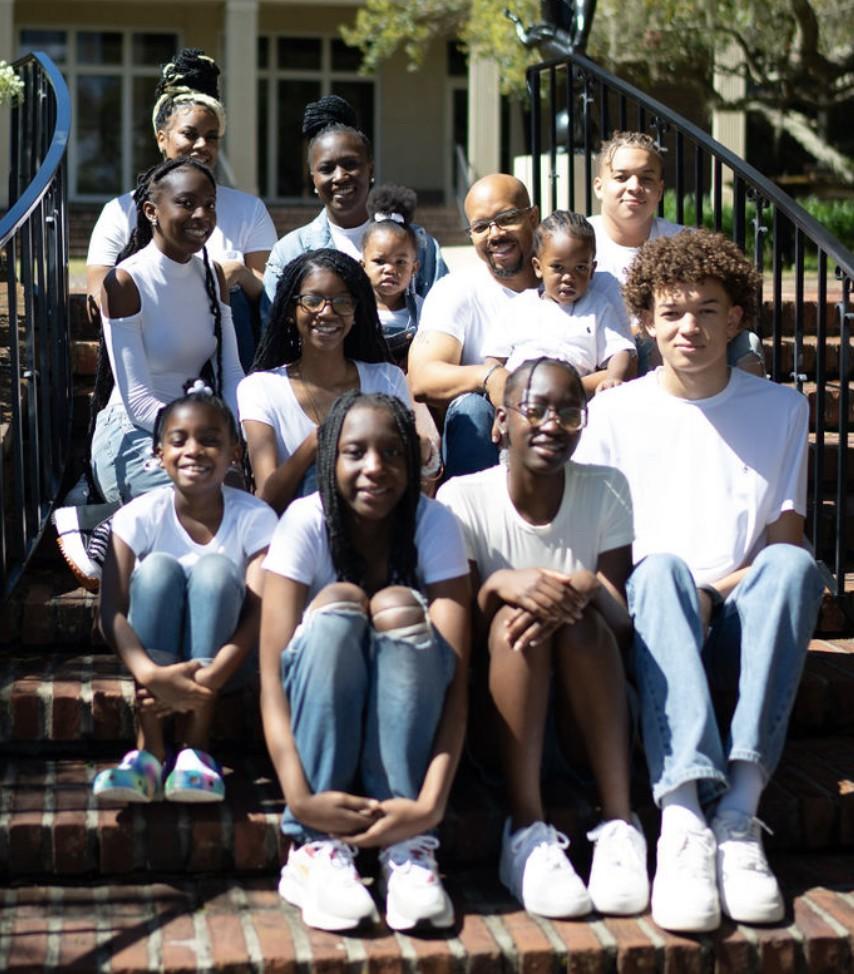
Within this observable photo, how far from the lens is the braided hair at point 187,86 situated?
5816mm

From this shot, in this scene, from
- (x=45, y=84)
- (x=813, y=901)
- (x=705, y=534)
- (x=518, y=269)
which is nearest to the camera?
(x=813, y=901)

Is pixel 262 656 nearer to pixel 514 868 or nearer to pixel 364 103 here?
pixel 514 868

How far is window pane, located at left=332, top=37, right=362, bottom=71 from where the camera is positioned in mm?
24094

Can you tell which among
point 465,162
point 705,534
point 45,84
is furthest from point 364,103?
point 705,534

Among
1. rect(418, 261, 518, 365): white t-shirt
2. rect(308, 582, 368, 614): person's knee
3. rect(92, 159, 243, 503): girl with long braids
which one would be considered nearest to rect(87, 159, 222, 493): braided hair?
rect(92, 159, 243, 503): girl with long braids

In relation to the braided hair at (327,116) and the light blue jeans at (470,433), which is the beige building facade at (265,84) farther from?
the light blue jeans at (470,433)

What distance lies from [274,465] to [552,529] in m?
0.88

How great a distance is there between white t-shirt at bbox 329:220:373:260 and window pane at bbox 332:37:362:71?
19.1 m

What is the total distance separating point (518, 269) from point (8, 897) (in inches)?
102

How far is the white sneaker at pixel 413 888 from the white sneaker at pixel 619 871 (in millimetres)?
340

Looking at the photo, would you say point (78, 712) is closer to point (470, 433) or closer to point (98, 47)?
point (470, 433)

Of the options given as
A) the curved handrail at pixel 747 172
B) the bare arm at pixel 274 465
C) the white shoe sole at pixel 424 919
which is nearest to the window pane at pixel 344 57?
the curved handrail at pixel 747 172

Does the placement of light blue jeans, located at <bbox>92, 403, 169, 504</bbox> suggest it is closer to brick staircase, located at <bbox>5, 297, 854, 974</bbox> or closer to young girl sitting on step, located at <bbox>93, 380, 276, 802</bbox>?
brick staircase, located at <bbox>5, 297, 854, 974</bbox>

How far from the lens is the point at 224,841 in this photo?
381 centimetres
